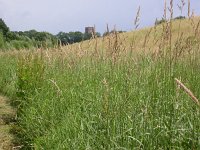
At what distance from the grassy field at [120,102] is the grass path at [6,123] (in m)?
0.18

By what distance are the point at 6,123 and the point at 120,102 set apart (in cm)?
383

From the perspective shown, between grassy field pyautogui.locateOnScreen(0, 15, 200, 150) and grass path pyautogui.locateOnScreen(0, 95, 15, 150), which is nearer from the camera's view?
grassy field pyautogui.locateOnScreen(0, 15, 200, 150)

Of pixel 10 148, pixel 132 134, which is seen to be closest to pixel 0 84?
pixel 10 148

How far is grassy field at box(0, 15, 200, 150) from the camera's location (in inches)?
132

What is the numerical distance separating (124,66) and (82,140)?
1.95m

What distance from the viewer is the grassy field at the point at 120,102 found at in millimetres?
3344

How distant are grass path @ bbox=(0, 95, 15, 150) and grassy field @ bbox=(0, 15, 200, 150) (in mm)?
Answer: 180

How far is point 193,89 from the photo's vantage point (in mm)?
4121

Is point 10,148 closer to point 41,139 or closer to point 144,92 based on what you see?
point 41,139

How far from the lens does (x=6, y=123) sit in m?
7.28

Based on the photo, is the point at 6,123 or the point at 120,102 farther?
the point at 6,123

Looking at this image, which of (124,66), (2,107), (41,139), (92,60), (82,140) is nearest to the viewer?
(82,140)

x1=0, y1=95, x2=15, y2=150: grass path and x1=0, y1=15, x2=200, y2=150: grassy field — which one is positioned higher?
x1=0, y1=15, x2=200, y2=150: grassy field

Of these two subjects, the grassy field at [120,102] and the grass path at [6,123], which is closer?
the grassy field at [120,102]
